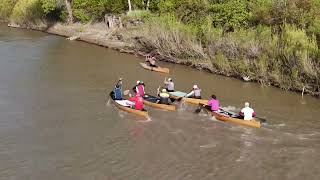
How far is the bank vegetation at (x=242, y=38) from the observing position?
1168 inches

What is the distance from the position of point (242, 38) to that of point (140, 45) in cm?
1218

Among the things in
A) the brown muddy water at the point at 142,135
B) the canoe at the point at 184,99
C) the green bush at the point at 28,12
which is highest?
the green bush at the point at 28,12

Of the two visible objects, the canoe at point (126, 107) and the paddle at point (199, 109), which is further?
the paddle at point (199, 109)

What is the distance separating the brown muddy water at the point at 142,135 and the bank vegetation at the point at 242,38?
4.33 feet

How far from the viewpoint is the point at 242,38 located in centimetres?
3406

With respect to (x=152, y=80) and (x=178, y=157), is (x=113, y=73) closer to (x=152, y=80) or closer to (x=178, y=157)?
(x=152, y=80)

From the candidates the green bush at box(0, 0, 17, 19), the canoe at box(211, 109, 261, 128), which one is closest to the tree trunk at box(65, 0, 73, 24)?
the green bush at box(0, 0, 17, 19)

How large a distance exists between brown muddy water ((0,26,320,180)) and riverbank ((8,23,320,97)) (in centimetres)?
86

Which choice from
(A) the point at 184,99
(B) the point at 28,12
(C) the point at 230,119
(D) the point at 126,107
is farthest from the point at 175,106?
(B) the point at 28,12

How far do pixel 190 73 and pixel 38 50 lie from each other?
705 inches

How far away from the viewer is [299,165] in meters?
18.4

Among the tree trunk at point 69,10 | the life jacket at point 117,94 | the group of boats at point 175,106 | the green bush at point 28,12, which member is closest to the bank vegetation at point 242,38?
the group of boats at point 175,106

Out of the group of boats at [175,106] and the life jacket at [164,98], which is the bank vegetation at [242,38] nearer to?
the group of boats at [175,106]

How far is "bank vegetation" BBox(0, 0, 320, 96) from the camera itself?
→ 2967 centimetres
